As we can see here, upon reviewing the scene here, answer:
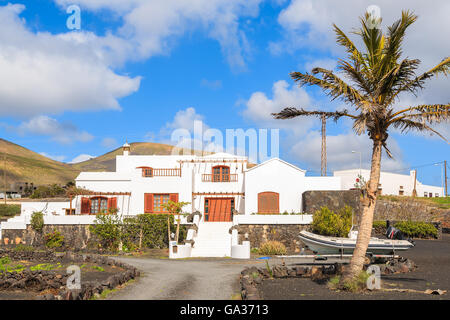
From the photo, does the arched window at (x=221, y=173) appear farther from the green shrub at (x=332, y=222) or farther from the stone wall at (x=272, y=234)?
the green shrub at (x=332, y=222)

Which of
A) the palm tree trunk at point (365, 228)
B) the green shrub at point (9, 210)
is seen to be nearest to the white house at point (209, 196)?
the palm tree trunk at point (365, 228)

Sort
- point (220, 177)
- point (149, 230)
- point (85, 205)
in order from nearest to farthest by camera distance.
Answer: point (149, 230), point (85, 205), point (220, 177)

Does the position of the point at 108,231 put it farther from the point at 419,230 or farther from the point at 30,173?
the point at 30,173

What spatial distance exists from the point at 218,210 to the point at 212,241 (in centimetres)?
713

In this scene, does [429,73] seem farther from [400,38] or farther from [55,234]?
[55,234]

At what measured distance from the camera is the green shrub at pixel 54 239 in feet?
90.4

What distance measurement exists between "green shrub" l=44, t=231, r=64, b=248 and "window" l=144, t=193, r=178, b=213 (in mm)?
5913

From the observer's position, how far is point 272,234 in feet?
88.4

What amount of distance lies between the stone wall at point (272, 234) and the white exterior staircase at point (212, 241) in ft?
4.32

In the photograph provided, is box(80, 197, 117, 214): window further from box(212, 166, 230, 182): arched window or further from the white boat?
the white boat

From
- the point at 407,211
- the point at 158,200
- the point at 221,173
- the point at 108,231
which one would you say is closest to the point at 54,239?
the point at 108,231
